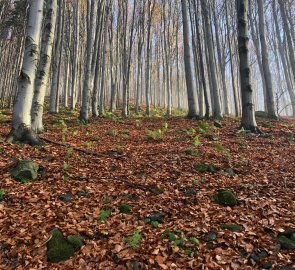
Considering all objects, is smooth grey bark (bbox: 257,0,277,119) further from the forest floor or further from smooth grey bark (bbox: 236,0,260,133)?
the forest floor

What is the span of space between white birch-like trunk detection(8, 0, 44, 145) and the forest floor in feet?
1.71

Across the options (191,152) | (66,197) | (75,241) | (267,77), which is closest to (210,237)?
(75,241)

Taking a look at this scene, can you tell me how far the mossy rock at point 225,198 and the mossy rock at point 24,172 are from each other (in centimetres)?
360

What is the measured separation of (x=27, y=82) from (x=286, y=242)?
257 inches

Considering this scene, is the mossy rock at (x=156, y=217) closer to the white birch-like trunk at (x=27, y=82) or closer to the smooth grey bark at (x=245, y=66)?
the white birch-like trunk at (x=27, y=82)

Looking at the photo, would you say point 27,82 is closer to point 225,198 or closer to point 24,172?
point 24,172

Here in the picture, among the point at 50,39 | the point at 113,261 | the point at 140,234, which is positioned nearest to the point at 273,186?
the point at 140,234

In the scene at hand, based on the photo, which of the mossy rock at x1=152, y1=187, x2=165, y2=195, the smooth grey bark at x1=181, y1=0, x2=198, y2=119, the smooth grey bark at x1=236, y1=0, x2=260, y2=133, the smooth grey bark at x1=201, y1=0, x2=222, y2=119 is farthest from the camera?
the smooth grey bark at x1=201, y1=0, x2=222, y2=119

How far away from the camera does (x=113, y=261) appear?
3.62 m

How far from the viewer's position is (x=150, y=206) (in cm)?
494

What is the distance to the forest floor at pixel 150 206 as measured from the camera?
368 cm

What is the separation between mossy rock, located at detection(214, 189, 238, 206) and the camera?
199 inches

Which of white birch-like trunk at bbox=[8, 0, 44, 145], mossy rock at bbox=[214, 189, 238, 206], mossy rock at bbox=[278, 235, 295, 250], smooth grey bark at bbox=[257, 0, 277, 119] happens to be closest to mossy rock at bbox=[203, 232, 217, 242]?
mossy rock at bbox=[278, 235, 295, 250]

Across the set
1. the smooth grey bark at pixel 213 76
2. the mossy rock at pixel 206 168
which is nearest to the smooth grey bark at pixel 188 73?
the smooth grey bark at pixel 213 76
